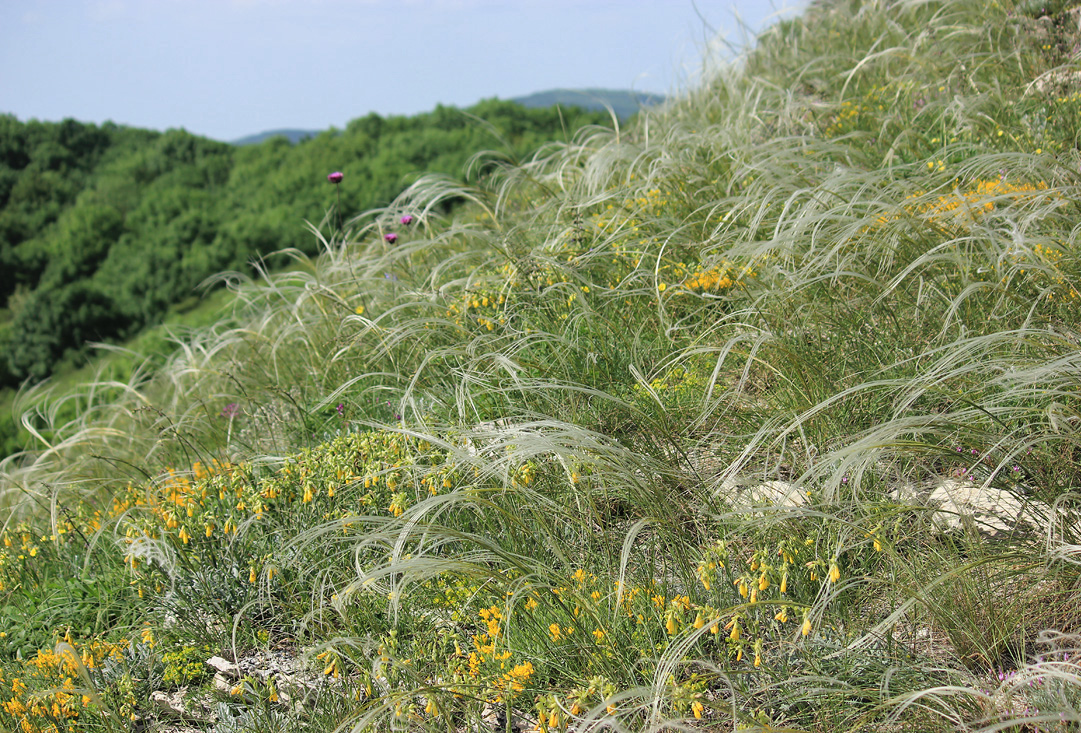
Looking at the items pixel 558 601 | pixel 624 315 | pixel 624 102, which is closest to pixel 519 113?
pixel 624 102

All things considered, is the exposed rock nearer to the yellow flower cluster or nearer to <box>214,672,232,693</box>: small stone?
<box>214,672,232,693</box>: small stone

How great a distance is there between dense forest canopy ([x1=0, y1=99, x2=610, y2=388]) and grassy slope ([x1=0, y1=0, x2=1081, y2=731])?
1236cm

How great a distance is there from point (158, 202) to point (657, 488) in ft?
82.4

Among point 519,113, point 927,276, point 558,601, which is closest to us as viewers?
point 558,601

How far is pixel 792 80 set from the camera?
516 cm

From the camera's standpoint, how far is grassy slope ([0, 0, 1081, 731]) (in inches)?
62.9

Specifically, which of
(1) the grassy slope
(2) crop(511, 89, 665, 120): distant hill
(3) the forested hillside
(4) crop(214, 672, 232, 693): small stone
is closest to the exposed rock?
(1) the grassy slope

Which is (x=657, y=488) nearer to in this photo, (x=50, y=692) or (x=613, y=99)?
(x=50, y=692)

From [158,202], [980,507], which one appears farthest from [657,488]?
[158,202]

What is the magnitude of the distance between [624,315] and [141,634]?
6.43ft

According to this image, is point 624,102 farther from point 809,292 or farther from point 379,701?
point 379,701

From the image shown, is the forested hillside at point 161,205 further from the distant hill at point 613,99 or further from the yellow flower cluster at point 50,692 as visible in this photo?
the yellow flower cluster at point 50,692

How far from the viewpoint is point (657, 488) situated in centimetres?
190

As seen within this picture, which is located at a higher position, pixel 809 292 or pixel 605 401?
pixel 809 292
